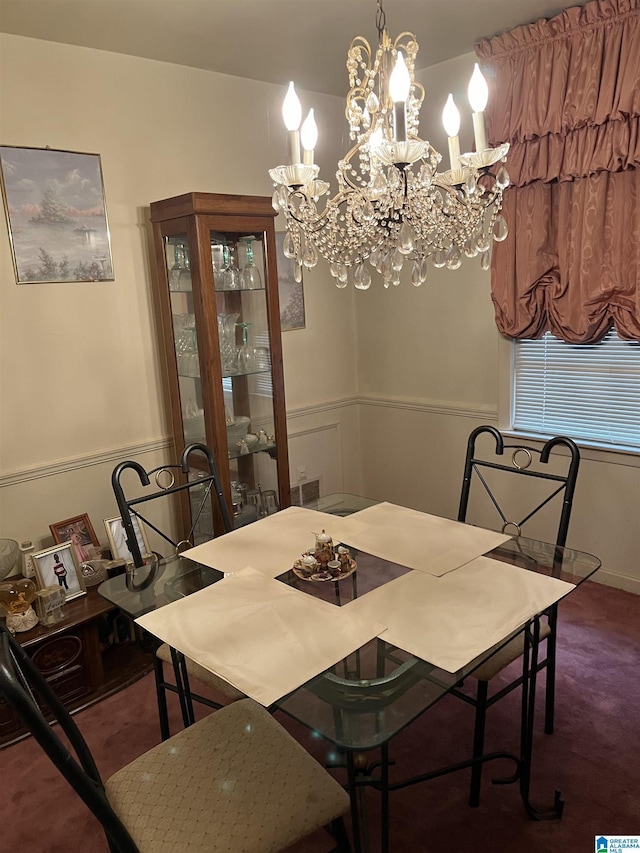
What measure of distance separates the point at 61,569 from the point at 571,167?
273 centimetres

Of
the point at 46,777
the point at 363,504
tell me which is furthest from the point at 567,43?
the point at 46,777

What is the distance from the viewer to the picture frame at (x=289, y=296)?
3445 mm

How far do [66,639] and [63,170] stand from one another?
191 centimetres

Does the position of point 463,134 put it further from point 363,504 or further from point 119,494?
point 119,494

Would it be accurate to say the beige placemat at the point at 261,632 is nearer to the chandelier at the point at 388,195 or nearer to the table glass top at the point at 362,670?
the table glass top at the point at 362,670

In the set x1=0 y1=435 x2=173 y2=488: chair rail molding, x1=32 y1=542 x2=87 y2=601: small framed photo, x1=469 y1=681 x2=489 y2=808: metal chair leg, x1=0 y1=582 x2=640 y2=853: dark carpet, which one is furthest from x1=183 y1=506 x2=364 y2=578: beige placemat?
x1=0 y1=435 x2=173 y2=488: chair rail molding

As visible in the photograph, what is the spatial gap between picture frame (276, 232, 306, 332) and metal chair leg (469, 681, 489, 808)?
2248 millimetres

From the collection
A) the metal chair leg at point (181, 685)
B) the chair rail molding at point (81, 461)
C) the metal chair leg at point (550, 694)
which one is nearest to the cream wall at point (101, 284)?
the chair rail molding at point (81, 461)

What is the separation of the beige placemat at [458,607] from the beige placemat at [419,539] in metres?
0.06

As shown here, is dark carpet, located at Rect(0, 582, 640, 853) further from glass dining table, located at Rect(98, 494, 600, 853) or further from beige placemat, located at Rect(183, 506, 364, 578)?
beige placemat, located at Rect(183, 506, 364, 578)

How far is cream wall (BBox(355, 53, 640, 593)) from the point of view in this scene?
116 inches

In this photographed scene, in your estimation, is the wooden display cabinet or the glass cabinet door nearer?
the wooden display cabinet

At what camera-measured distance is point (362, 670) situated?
4.37 ft

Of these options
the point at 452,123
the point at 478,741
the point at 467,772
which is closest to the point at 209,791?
the point at 478,741
